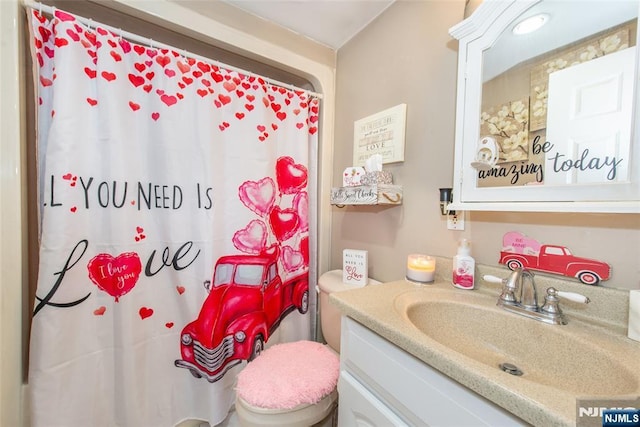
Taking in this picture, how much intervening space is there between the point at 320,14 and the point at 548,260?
1488 millimetres

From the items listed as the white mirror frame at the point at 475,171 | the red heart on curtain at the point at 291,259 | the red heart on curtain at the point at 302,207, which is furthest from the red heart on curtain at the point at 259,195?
the white mirror frame at the point at 475,171

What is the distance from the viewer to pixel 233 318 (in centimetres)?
130

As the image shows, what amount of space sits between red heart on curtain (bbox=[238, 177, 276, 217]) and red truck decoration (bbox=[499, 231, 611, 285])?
3.56 ft

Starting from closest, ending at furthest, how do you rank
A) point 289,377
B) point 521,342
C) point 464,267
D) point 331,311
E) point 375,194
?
1. point 521,342
2. point 464,267
3. point 289,377
4. point 375,194
5. point 331,311

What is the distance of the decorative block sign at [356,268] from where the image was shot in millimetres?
1254

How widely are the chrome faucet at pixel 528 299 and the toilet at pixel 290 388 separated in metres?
0.70

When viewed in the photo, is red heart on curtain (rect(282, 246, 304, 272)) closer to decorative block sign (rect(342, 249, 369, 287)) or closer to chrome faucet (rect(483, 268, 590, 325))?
decorative block sign (rect(342, 249, 369, 287))

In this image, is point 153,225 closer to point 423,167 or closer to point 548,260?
point 423,167

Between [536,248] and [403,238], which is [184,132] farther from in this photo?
[536,248]

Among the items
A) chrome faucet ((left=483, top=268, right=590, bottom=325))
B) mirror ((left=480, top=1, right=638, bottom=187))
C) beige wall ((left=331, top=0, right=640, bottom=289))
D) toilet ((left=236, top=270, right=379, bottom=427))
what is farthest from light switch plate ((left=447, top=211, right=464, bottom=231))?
toilet ((left=236, top=270, right=379, bottom=427))

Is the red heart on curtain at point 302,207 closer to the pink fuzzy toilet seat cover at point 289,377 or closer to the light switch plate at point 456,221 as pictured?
the pink fuzzy toilet seat cover at point 289,377

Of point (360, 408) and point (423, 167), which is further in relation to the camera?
point (423, 167)

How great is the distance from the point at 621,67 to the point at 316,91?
4.40ft

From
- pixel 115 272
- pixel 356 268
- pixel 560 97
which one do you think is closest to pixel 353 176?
pixel 356 268
